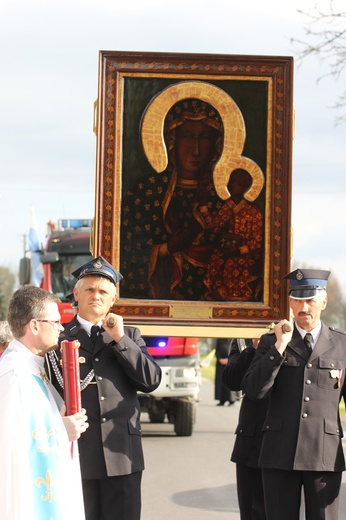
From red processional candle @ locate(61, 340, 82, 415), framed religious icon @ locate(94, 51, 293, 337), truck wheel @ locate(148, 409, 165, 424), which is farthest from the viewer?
truck wheel @ locate(148, 409, 165, 424)

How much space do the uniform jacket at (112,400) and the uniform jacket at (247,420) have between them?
1.12m

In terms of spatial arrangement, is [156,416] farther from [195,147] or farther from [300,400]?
[300,400]

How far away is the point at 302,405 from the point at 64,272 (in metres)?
12.1

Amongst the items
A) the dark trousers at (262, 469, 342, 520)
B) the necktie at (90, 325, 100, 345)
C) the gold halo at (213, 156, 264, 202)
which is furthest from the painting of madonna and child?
the dark trousers at (262, 469, 342, 520)

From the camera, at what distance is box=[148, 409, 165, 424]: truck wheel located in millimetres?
17938

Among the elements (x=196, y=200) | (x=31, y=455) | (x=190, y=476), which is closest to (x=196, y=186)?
(x=196, y=200)

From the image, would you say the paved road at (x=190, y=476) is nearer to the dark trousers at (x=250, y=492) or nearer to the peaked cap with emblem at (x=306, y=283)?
the dark trousers at (x=250, y=492)

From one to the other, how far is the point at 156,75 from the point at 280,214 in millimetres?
1221

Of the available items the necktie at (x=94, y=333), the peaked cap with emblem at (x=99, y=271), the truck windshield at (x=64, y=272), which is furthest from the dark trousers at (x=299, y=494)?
the truck windshield at (x=64, y=272)

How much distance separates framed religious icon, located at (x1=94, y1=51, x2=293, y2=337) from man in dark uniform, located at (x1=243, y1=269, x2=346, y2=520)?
0.92 meters

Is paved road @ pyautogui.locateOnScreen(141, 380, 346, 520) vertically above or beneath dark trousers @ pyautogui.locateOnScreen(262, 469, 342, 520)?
beneath

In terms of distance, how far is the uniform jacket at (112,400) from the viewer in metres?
5.85

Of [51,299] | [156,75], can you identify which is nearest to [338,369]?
[51,299]

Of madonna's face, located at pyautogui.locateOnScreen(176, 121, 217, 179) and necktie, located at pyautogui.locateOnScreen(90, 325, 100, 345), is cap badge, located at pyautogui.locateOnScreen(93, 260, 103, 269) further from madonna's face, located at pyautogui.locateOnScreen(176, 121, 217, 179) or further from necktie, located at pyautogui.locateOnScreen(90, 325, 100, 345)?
madonna's face, located at pyautogui.locateOnScreen(176, 121, 217, 179)
